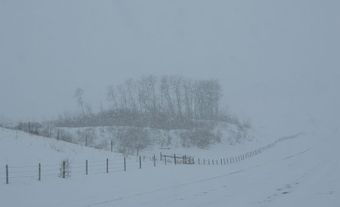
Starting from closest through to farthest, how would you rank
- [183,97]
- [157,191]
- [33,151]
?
→ 1. [157,191]
2. [33,151]
3. [183,97]

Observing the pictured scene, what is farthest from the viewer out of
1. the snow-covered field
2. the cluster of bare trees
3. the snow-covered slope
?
the cluster of bare trees

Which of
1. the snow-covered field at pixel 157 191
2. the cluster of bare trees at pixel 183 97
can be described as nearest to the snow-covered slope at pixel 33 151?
the snow-covered field at pixel 157 191

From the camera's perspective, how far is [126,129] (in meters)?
92.6

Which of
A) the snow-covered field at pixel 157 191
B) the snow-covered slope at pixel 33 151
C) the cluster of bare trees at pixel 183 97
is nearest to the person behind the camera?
the snow-covered field at pixel 157 191

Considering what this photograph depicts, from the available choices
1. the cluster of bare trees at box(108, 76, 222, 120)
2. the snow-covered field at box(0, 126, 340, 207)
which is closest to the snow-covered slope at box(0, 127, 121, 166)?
the snow-covered field at box(0, 126, 340, 207)

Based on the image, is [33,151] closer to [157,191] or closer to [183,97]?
[157,191]

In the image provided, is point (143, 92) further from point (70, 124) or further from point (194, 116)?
point (70, 124)

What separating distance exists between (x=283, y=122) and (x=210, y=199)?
6406 inches

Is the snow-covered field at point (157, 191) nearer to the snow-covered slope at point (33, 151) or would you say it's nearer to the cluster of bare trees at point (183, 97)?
the snow-covered slope at point (33, 151)

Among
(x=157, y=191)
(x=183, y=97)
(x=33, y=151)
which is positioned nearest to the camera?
(x=157, y=191)

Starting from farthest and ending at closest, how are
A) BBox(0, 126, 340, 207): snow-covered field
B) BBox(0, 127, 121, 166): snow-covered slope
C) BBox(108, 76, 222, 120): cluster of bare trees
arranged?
BBox(108, 76, 222, 120): cluster of bare trees, BBox(0, 127, 121, 166): snow-covered slope, BBox(0, 126, 340, 207): snow-covered field

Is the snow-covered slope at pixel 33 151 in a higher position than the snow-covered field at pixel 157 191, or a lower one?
higher

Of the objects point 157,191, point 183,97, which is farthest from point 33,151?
point 183,97

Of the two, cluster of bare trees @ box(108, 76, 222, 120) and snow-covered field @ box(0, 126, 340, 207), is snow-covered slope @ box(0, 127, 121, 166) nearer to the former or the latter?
snow-covered field @ box(0, 126, 340, 207)
